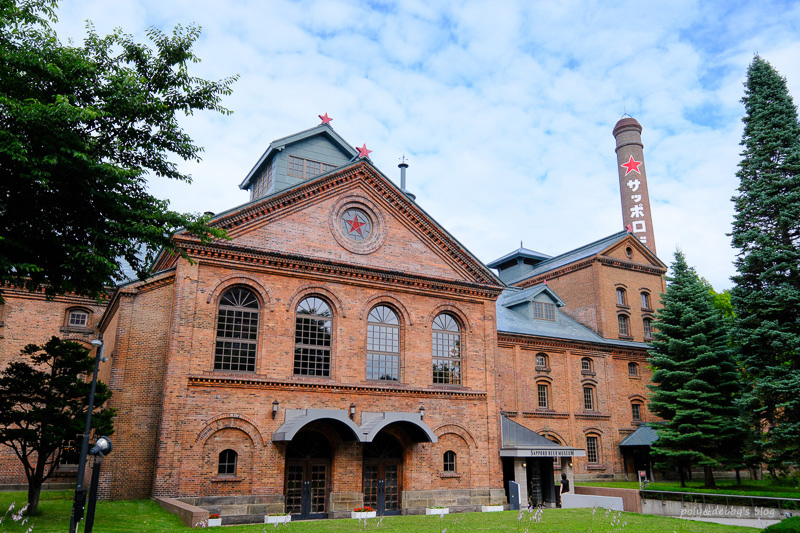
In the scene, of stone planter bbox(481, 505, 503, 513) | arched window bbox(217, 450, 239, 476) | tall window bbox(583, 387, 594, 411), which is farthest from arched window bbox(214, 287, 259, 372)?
tall window bbox(583, 387, 594, 411)

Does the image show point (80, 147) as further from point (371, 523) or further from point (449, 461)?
point (449, 461)

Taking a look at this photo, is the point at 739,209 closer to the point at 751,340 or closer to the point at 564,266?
the point at 751,340

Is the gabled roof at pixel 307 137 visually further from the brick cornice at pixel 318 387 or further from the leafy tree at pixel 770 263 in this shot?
the leafy tree at pixel 770 263

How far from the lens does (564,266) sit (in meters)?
40.8

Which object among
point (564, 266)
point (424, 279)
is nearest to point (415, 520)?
point (424, 279)

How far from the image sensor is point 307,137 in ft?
92.8

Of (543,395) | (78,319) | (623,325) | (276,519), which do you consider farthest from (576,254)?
(78,319)

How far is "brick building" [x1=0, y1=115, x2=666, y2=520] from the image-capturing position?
2003cm

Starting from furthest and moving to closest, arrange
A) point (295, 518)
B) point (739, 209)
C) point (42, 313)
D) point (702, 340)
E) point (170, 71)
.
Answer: point (42, 313), point (702, 340), point (739, 209), point (295, 518), point (170, 71)

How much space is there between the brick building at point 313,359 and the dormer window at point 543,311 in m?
6.18

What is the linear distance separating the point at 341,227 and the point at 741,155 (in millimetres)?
17864

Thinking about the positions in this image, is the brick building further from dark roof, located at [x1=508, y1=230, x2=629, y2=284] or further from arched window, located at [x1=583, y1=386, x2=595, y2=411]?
dark roof, located at [x1=508, y1=230, x2=629, y2=284]

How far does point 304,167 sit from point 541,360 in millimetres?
16930

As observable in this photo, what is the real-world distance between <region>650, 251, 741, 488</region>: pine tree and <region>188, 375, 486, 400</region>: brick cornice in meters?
9.41
